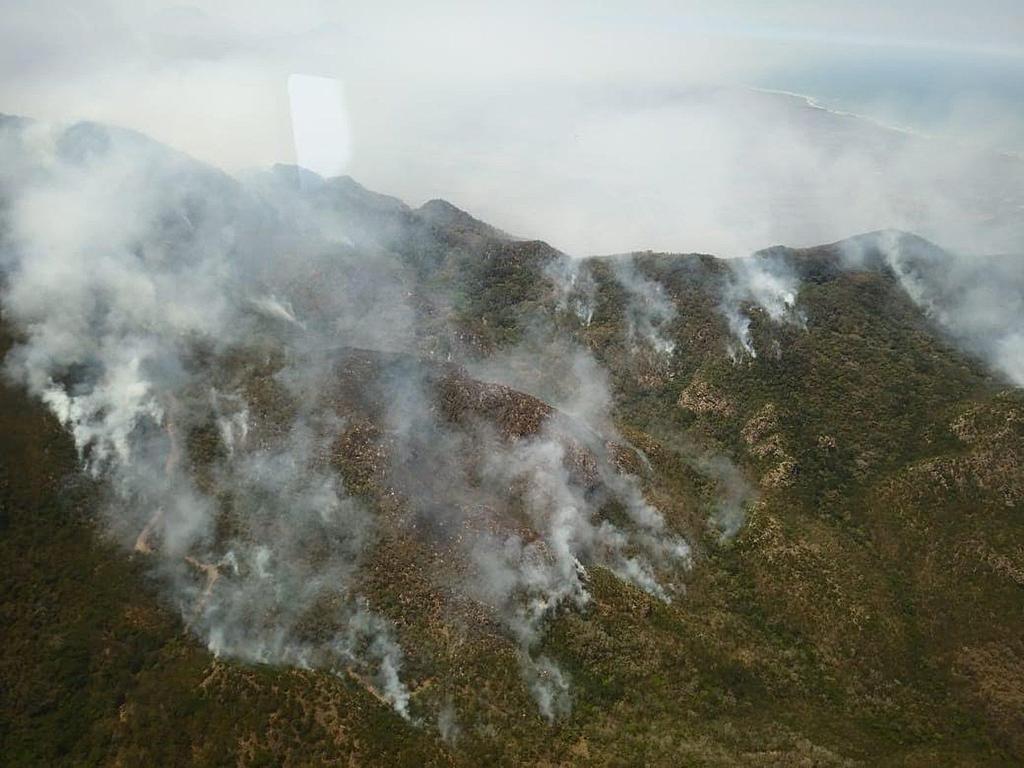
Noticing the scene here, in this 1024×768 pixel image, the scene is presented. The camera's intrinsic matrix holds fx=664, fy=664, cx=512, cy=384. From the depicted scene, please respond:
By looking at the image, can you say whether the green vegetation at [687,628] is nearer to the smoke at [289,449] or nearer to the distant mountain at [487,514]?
the distant mountain at [487,514]

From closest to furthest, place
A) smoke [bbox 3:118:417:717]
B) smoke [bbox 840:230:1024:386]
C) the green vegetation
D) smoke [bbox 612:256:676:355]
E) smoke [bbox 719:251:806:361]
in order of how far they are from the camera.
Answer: the green vegetation → smoke [bbox 3:118:417:717] → smoke [bbox 840:230:1024:386] → smoke [bbox 719:251:806:361] → smoke [bbox 612:256:676:355]

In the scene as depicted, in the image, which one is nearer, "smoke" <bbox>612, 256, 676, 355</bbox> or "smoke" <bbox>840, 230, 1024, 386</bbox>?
"smoke" <bbox>840, 230, 1024, 386</bbox>

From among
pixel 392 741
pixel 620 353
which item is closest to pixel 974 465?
pixel 620 353

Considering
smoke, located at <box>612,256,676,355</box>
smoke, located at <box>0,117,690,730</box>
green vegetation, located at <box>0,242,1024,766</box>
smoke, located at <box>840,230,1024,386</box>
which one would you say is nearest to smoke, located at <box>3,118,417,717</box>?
smoke, located at <box>0,117,690,730</box>

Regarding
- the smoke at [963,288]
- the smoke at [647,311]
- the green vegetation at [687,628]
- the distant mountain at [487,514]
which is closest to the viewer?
the green vegetation at [687,628]

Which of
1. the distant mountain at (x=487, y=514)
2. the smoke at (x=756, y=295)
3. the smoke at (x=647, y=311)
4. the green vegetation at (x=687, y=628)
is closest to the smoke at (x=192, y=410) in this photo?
the distant mountain at (x=487, y=514)

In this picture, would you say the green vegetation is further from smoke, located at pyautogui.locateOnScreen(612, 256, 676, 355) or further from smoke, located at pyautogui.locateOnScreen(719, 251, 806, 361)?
smoke, located at pyautogui.locateOnScreen(612, 256, 676, 355)
